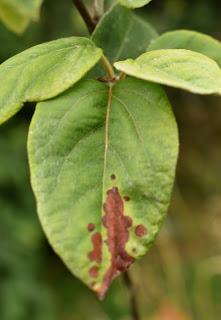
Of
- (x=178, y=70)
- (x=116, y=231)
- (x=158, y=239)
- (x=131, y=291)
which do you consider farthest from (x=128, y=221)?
(x=158, y=239)

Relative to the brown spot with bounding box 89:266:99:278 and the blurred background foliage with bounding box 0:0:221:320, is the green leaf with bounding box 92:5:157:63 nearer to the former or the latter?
the brown spot with bounding box 89:266:99:278

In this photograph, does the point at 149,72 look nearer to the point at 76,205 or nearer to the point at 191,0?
the point at 76,205

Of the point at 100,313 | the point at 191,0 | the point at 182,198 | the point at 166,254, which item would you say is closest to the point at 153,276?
the point at 166,254

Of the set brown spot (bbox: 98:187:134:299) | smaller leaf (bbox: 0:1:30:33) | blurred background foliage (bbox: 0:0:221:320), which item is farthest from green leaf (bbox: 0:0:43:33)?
blurred background foliage (bbox: 0:0:221:320)

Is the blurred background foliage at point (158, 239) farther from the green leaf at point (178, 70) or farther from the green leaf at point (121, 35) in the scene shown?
the green leaf at point (178, 70)

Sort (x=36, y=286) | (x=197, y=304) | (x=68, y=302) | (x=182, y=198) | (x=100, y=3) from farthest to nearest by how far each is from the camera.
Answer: (x=182, y=198) → (x=68, y=302) → (x=197, y=304) → (x=36, y=286) → (x=100, y=3)

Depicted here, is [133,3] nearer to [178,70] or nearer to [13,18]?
[178,70]
